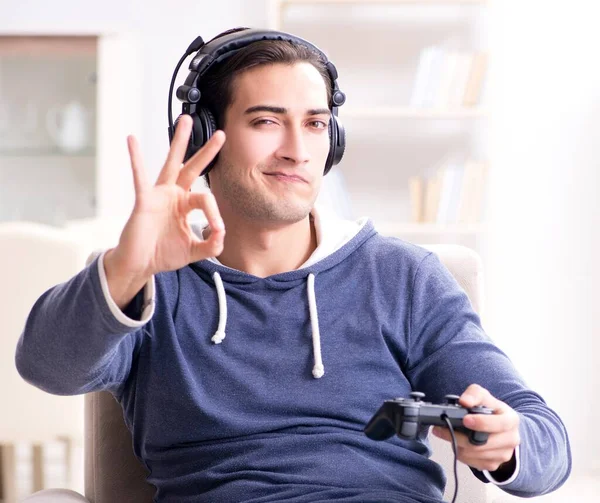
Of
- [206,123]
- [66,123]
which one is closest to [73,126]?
[66,123]

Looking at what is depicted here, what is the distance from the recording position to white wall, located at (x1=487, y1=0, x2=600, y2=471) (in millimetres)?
3811

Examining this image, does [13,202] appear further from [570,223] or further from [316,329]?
[316,329]

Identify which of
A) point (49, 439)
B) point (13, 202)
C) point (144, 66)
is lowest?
point (49, 439)

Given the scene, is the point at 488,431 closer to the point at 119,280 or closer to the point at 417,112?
the point at 119,280

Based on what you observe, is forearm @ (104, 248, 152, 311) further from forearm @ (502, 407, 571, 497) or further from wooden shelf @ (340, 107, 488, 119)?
wooden shelf @ (340, 107, 488, 119)

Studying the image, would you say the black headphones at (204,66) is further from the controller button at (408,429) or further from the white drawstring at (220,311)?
the controller button at (408,429)

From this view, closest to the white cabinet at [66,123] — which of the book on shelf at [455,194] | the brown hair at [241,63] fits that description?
the book on shelf at [455,194]

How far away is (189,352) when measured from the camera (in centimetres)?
140

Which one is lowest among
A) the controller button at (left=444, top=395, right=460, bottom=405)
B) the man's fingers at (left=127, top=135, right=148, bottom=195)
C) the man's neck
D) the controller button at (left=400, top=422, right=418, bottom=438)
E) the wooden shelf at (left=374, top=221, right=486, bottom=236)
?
the wooden shelf at (left=374, top=221, right=486, bottom=236)

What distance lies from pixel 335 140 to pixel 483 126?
242 centimetres

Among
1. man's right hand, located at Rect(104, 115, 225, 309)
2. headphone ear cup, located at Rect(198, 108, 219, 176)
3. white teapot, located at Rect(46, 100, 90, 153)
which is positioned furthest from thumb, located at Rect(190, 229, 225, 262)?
white teapot, located at Rect(46, 100, 90, 153)

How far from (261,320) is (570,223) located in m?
2.65

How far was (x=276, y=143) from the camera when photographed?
146 centimetres

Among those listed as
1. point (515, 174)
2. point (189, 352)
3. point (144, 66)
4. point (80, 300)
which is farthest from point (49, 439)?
point (515, 174)
